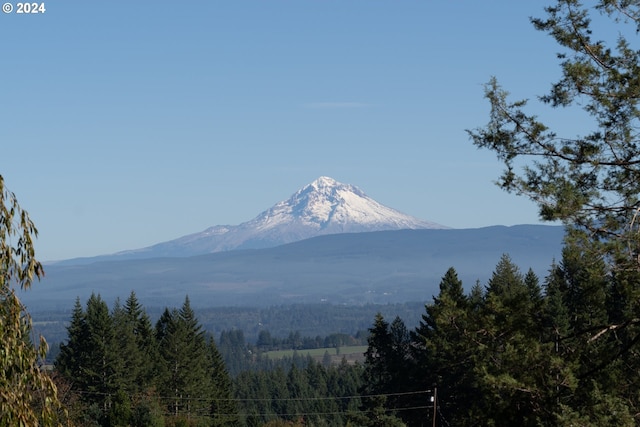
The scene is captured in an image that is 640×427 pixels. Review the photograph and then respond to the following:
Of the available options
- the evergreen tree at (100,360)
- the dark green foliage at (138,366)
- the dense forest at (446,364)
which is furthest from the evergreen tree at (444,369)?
the evergreen tree at (100,360)

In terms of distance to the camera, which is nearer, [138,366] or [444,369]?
[444,369]

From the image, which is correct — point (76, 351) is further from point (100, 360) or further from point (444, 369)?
point (444, 369)

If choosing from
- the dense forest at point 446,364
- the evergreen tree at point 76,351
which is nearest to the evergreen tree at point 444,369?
the dense forest at point 446,364

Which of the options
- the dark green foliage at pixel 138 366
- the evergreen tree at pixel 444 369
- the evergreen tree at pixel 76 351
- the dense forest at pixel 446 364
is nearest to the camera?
the dense forest at pixel 446 364

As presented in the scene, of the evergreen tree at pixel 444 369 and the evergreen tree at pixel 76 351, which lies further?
the evergreen tree at pixel 76 351

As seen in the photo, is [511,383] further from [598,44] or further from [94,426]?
[94,426]

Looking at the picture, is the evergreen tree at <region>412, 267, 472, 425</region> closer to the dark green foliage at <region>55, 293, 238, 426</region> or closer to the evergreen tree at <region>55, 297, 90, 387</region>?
the dark green foliage at <region>55, 293, 238, 426</region>

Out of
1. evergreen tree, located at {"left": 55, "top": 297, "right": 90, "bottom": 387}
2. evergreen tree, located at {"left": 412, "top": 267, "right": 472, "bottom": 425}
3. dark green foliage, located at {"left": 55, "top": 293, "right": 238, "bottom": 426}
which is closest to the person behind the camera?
evergreen tree, located at {"left": 412, "top": 267, "right": 472, "bottom": 425}

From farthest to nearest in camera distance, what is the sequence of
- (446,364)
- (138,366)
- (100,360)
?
1. (138,366)
2. (100,360)
3. (446,364)

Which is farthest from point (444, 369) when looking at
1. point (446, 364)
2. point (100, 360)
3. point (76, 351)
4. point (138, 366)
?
point (76, 351)

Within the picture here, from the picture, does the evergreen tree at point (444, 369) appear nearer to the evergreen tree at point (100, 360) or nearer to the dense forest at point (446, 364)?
the dense forest at point (446, 364)

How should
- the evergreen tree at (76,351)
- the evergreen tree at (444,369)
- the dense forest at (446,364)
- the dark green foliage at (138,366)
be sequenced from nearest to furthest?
1. the dense forest at (446,364)
2. the evergreen tree at (444,369)
3. the dark green foliage at (138,366)
4. the evergreen tree at (76,351)

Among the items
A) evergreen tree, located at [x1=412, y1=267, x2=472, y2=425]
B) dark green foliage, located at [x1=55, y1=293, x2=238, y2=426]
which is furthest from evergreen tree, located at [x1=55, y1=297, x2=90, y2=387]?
evergreen tree, located at [x1=412, y1=267, x2=472, y2=425]

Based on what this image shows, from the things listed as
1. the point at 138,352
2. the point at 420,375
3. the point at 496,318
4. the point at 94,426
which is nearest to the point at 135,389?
the point at 138,352
